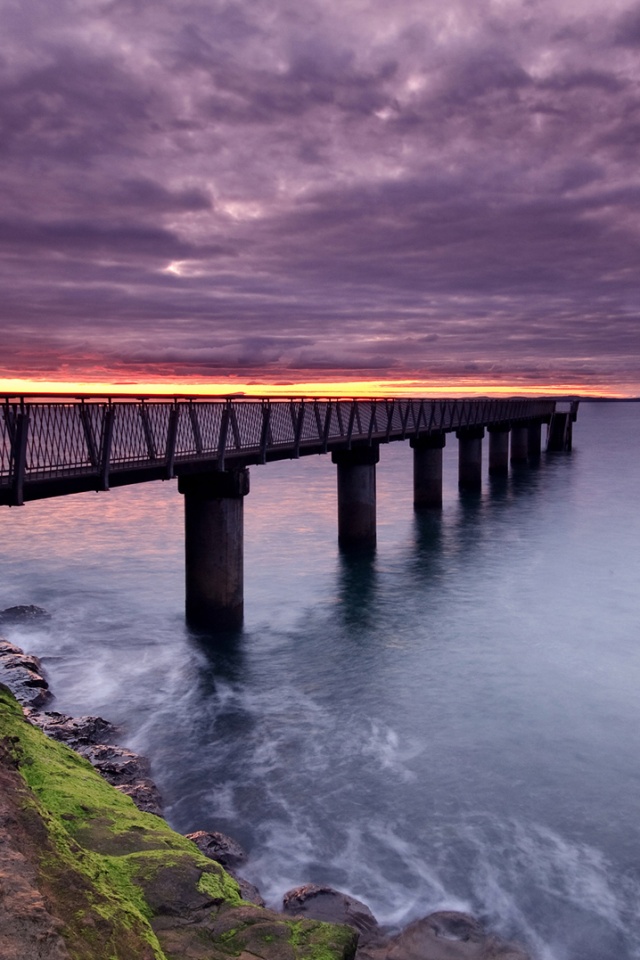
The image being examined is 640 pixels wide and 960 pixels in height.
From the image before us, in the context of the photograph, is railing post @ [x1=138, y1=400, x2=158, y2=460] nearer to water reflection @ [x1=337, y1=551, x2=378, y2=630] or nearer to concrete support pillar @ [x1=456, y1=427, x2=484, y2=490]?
water reflection @ [x1=337, y1=551, x2=378, y2=630]

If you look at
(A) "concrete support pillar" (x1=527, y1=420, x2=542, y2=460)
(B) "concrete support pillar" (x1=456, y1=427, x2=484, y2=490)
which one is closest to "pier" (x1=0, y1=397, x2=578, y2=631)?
(B) "concrete support pillar" (x1=456, y1=427, x2=484, y2=490)

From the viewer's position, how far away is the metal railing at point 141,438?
14.7m

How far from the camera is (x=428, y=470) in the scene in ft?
147

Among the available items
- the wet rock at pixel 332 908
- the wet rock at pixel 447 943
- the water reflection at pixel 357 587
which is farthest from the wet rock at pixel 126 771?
the water reflection at pixel 357 587

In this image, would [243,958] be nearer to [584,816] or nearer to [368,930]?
[368,930]

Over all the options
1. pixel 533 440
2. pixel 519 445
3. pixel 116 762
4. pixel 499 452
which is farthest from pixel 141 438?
pixel 533 440

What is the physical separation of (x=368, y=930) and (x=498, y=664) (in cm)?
1172

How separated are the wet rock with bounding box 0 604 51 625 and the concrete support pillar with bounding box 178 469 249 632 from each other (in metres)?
5.52

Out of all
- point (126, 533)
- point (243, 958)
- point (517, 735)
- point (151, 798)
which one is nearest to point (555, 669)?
point (517, 735)

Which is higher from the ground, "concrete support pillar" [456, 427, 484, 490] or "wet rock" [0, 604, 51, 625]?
"concrete support pillar" [456, 427, 484, 490]

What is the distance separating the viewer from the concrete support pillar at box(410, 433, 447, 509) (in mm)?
42844

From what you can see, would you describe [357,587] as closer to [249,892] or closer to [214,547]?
[214,547]

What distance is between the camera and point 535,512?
47094mm

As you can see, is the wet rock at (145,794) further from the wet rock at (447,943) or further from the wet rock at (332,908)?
the wet rock at (447,943)
